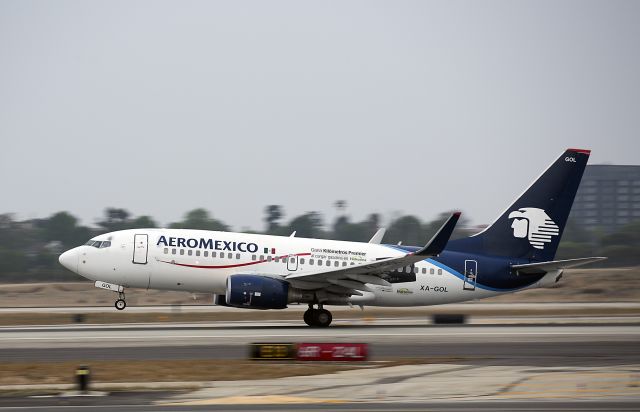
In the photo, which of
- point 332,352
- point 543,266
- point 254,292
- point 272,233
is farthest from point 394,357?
point 272,233

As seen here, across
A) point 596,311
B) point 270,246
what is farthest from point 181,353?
point 596,311

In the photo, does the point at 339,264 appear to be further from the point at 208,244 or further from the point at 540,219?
the point at 540,219

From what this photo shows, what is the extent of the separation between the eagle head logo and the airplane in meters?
0.04

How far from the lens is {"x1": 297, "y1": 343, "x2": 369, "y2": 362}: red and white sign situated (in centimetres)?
2534

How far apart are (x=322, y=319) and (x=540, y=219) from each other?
10692 millimetres

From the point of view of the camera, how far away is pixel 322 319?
118ft

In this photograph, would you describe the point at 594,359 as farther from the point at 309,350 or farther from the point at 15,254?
the point at 15,254

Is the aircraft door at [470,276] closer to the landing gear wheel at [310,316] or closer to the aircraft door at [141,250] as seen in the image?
the landing gear wheel at [310,316]

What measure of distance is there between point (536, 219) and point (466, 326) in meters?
5.72

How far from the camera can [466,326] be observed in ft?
122

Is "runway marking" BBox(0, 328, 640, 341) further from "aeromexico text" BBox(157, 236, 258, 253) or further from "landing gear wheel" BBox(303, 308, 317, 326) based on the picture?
"aeromexico text" BBox(157, 236, 258, 253)

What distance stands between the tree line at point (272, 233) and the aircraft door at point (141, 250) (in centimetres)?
6023

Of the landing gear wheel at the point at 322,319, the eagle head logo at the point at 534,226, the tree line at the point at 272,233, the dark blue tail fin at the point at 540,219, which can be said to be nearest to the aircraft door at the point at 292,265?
the landing gear wheel at the point at 322,319

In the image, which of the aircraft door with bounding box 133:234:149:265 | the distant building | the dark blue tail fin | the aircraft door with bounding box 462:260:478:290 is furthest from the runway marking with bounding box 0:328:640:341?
the distant building
